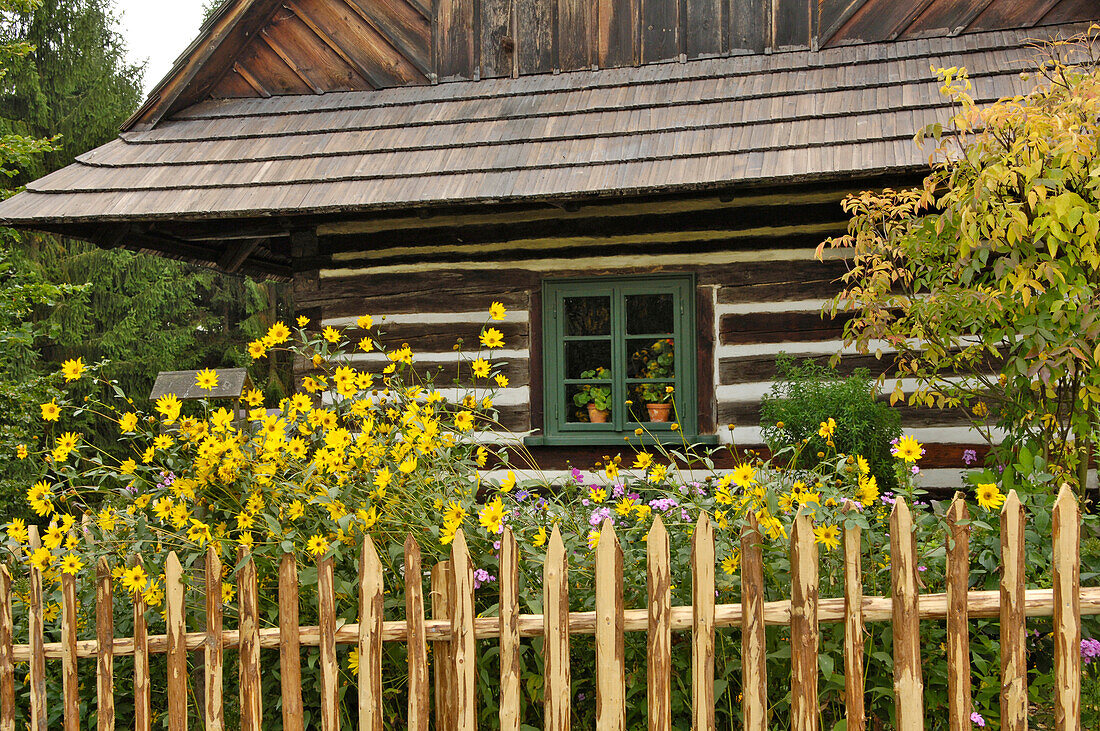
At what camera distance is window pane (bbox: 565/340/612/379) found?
19.9 ft

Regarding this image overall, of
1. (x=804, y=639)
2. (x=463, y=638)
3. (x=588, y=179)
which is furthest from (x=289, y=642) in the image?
(x=588, y=179)

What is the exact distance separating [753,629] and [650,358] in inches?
148

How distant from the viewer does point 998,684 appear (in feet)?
8.61

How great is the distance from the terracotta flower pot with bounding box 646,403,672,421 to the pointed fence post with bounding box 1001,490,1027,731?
3.68m

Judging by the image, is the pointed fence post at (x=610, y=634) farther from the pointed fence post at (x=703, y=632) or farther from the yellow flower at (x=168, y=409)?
the yellow flower at (x=168, y=409)

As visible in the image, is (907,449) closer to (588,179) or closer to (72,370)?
(72,370)

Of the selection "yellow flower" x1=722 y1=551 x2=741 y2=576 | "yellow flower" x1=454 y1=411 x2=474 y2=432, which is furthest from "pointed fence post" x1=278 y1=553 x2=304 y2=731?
"yellow flower" x1=722 y1=551 x2=741 y2=576

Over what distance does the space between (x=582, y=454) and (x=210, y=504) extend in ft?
11.3

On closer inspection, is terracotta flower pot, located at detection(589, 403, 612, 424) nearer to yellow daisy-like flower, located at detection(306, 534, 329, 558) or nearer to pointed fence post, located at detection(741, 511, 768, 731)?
yellow daisy-like flower, located at detection(306, 534, 329, 558)

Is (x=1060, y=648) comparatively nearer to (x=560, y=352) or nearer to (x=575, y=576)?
(x=575, y=576)

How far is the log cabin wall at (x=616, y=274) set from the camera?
567 cm

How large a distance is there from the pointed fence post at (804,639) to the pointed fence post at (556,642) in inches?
24.3

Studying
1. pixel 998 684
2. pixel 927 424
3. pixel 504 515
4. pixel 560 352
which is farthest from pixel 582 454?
pixel 998 684

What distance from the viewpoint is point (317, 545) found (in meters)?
2.62
